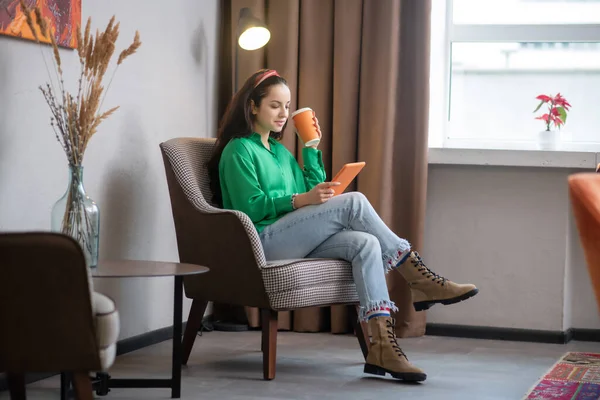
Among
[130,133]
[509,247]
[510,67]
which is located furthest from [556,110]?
[130,133]

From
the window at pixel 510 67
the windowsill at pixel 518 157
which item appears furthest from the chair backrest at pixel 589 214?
the window at pixel 510 67

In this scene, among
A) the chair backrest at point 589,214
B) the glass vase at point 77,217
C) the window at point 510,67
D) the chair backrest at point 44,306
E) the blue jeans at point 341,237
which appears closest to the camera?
the chair backrest at point 44,306

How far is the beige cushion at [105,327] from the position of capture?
1705 millimetres

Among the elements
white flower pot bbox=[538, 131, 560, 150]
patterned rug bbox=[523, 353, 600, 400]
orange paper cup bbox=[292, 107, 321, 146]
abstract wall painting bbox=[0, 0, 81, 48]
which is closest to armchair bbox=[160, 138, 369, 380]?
orange paper cup bbox=[292, 107, 321, 146]

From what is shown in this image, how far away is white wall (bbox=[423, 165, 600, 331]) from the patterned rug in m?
0.45

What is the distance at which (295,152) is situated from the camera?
3.88 metres

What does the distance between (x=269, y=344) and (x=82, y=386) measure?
1.15 metres

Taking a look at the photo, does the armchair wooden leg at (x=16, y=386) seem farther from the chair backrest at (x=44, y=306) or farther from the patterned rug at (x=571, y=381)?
the patterned rug at (x=571, y=381)

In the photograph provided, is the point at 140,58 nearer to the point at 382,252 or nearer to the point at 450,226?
the point at 382,252

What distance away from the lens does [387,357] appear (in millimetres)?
2764

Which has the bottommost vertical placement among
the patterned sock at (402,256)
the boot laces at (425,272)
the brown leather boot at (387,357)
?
the brown leather boot at (387,357)

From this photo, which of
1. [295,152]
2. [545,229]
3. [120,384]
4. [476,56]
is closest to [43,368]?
[120,384]

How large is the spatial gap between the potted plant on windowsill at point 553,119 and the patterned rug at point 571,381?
38.3 inches

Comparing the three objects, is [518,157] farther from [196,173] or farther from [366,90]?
[196,173]
